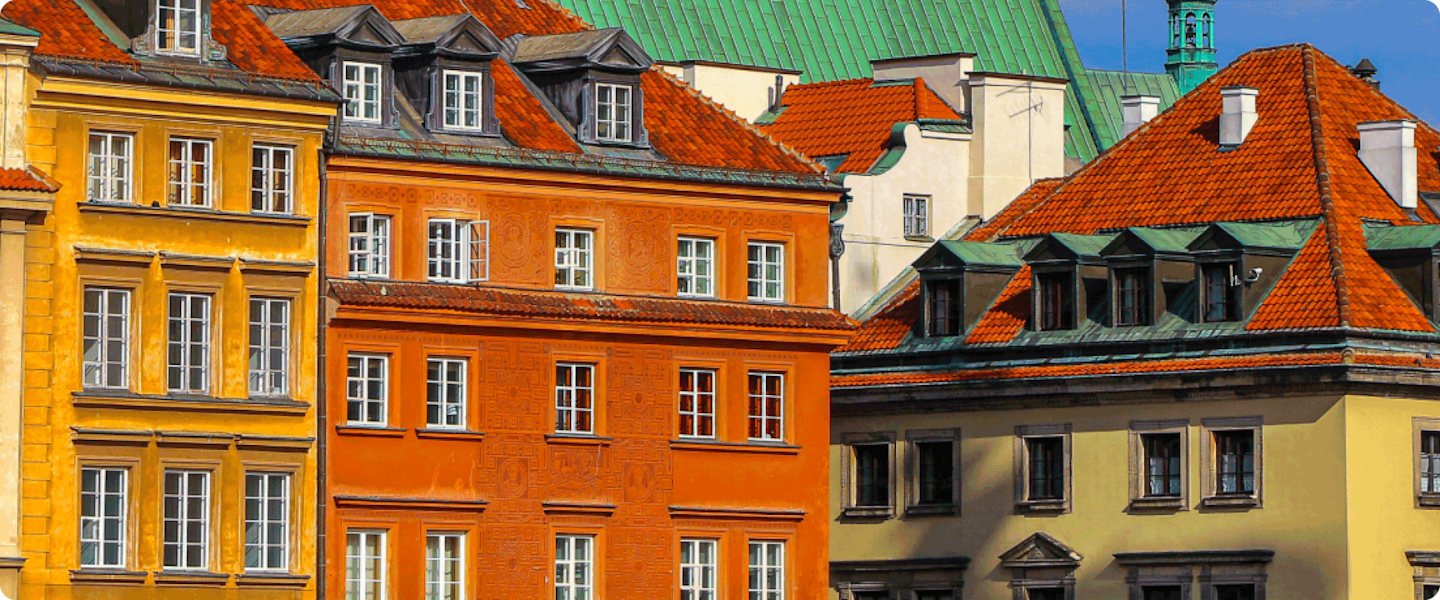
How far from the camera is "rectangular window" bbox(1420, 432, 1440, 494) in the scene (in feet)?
311

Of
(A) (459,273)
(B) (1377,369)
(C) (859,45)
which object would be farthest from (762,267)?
(C) (859,45)

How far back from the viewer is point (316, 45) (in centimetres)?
8781

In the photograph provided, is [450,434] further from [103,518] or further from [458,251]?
[103,518]

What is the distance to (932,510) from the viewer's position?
102m

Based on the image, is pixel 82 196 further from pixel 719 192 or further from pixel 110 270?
pixel 719 192

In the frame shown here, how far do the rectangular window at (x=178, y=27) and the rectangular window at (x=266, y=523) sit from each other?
345 inches

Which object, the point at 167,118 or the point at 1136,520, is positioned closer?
the point at 167,118

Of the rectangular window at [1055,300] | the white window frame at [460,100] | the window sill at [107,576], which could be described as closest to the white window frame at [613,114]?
the white window frame at [460,100]

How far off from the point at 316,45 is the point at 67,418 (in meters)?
10.3

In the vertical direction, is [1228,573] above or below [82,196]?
below

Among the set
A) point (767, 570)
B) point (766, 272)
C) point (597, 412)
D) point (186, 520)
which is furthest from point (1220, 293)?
point (186, 520)

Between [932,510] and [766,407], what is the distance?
9.81 metres

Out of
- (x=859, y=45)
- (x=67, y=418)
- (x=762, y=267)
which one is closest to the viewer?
(x=67, y=418)

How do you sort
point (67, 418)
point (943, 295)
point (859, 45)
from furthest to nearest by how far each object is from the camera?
point (859, 45), point (943, 295), point (67, 418)
